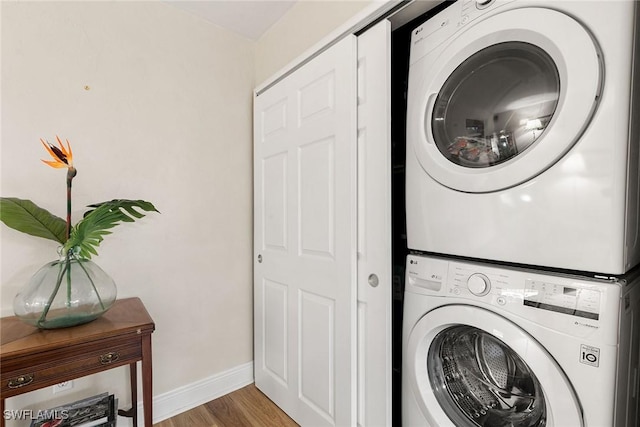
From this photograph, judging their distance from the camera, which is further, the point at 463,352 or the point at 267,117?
the point at 267,117

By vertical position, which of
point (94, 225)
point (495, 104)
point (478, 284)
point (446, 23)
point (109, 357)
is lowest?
point (109, 357)

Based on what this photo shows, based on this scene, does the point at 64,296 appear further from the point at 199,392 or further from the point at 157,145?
the point at 199,392

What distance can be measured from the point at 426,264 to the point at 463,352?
1.11 feet

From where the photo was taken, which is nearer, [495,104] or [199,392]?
[495,104]

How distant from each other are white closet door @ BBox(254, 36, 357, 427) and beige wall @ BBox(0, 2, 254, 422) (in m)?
0.22

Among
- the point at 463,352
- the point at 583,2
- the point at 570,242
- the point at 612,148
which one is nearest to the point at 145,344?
the point at 463,352

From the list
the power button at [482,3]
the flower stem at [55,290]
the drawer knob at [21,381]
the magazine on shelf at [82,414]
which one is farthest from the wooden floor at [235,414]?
the power button at [482,3]

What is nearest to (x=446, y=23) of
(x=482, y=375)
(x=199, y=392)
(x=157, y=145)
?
(x=482, y=375)

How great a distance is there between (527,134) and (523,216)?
0.79 ft

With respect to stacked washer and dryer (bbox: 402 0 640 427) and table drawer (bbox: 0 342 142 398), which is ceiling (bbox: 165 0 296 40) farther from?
table drawer (bbox: 0 342 142 398)

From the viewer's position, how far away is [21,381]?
1116 millimetres

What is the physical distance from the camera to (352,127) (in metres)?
1.31

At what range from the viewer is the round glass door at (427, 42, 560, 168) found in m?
0.87

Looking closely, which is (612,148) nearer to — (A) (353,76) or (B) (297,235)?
(A) (353,76)
